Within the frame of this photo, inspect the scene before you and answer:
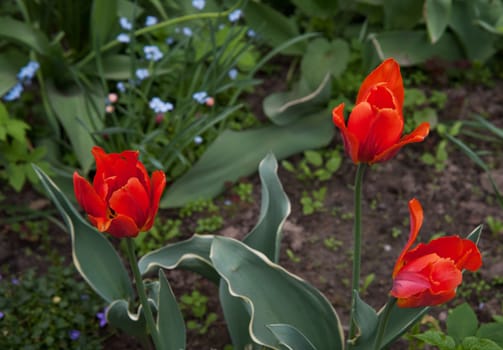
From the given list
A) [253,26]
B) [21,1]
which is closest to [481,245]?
[253,26]

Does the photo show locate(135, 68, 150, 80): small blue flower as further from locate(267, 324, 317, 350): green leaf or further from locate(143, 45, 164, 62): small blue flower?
locate(267, 324, 317, 350): green leaf

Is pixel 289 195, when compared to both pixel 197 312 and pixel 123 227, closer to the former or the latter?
pixel 197 312

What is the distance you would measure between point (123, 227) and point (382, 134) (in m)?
0.47

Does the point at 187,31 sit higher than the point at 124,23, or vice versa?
the point at 124,23

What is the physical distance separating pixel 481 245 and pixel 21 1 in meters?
1.76

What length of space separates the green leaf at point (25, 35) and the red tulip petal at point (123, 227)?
4.71ft

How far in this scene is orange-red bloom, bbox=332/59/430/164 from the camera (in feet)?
4.17

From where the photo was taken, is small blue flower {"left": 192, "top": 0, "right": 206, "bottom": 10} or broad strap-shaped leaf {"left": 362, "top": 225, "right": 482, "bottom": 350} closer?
broad strap-shaped leaf {"left": 362, "top": 225, "right": 482, "bottom": 350}

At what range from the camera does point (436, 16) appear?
287 centimetres

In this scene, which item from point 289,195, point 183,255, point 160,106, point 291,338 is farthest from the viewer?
point 289,195

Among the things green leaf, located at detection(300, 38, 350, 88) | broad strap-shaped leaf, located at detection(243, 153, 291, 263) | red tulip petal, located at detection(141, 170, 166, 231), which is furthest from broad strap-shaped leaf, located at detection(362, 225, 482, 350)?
green leaf, located at detection(300, 38, 350, 88)

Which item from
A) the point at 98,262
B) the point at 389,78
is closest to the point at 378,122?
the point at 389,78

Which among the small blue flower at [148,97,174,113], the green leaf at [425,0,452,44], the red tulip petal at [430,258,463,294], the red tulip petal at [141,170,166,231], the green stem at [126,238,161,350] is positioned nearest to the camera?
the red tulip petal at [430,258,463,294]

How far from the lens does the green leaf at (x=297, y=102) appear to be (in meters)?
2.77
